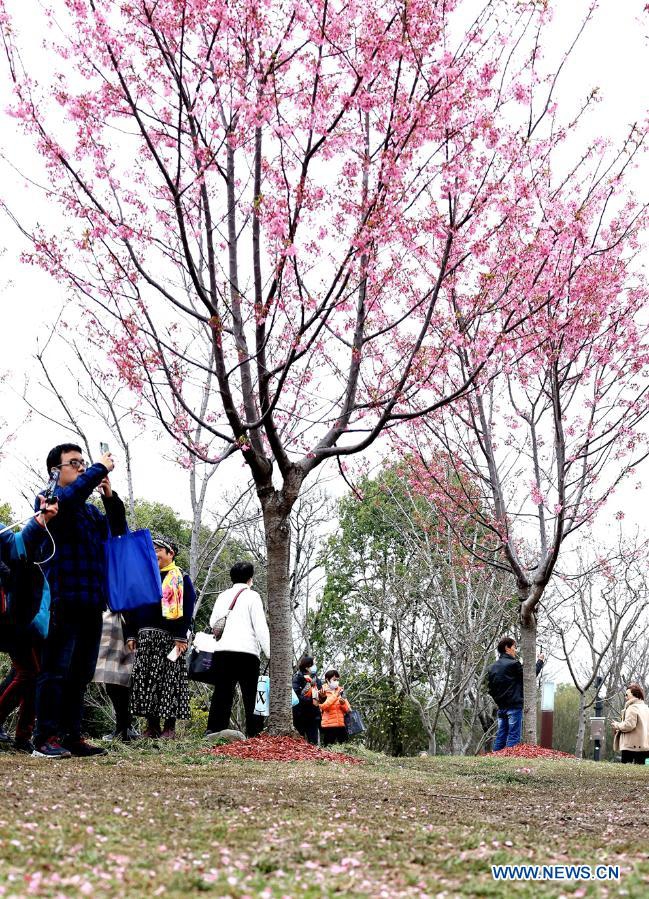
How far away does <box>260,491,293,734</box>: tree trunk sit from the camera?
793cm

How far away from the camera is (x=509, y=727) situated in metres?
12.8

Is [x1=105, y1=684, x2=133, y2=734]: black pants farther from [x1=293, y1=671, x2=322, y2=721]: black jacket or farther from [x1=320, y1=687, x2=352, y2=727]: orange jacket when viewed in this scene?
[x1=320, y1=687, x2=352, y2=727]: orange jacket

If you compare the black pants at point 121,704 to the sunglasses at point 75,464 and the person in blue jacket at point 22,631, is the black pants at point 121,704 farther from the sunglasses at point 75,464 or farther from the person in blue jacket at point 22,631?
the sunglasses at point 75,464

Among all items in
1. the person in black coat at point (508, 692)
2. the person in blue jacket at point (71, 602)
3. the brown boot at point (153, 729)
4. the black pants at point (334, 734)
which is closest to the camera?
the person in blue jacket at point (71, 602)

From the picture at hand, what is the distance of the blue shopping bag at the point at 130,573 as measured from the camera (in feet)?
20.1

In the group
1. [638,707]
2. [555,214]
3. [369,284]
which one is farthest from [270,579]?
[638,707]

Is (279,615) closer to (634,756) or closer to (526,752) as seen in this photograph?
(526,752)

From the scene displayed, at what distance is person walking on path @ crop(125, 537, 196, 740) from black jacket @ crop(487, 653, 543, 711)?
5.87 metres

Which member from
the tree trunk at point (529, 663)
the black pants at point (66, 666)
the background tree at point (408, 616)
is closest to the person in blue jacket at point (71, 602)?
the black pants at point (66, 666)

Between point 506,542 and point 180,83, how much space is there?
845 cm

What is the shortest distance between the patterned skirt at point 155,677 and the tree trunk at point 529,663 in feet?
23.2

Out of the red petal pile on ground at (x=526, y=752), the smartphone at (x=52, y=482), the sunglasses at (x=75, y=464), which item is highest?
the sunglasses at (x=75, y=464)

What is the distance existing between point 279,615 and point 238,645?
430mm

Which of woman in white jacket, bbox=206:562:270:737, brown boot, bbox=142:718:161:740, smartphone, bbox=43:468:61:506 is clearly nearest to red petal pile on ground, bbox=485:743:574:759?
woman in white jacket, bbox=206:562:270:737
